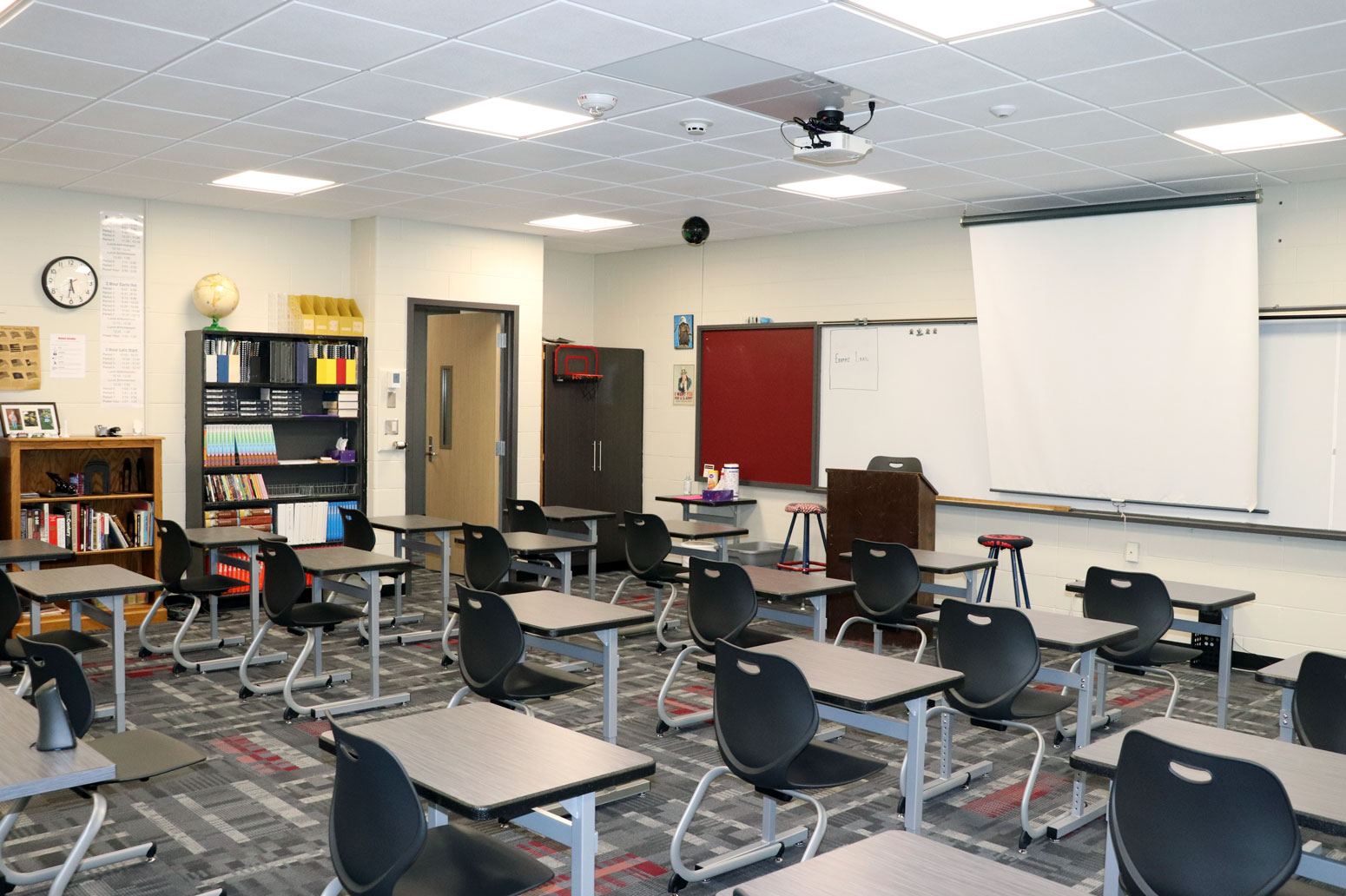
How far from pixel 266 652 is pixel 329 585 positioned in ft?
2.61

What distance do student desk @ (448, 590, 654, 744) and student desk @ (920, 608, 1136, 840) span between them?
4.35ft

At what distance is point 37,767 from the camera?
7.91 feet

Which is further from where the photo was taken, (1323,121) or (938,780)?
(1323,121)

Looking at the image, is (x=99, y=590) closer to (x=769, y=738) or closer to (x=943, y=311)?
(x=769, y=738)

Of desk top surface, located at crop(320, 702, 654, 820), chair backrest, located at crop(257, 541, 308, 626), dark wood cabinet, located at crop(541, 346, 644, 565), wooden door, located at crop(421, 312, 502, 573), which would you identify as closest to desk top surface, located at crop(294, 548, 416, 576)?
chair backrest, located at crop(257, 541, 308, 626)

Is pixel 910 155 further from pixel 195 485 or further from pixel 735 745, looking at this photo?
pixel 195 485

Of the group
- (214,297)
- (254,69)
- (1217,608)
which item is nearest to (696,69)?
(254,69)

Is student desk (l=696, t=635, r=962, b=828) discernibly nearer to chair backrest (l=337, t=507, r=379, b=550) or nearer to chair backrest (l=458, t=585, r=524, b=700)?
chair backrest (l=458, t=585, r=524, b=700)

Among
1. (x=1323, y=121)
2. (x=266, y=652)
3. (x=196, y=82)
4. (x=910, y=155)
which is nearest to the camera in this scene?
(x=196, y=82)

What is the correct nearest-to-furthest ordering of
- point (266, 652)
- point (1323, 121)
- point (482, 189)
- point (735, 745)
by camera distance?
point (735, 745), point (1323, 121), point (266, 652), point (482, 189)

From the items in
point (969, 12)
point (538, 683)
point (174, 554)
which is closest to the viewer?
point (969, 12)

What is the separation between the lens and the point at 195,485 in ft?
25.2

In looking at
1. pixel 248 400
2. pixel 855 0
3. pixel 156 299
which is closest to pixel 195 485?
pixel 248 400

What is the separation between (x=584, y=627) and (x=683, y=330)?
605 cm
